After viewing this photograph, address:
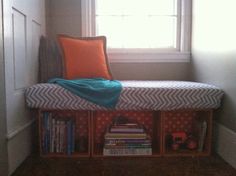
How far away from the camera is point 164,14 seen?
8.43 ft

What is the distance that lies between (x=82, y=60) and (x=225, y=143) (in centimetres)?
127

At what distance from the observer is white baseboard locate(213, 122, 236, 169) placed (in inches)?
68.1

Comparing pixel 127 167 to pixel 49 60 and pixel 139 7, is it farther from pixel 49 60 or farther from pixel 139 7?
pixel 139 7

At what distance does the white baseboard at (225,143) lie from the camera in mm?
1729

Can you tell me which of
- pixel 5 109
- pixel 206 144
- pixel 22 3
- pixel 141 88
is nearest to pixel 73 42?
pixel 22 3

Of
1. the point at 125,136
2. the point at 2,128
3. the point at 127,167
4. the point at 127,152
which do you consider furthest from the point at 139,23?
the point at 2,128

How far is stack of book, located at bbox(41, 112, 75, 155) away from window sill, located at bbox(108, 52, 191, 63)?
2.71ft

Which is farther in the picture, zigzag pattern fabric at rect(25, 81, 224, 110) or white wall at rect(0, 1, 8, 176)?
zigzag pattern fabric at rect(25, 81, 224, 110)

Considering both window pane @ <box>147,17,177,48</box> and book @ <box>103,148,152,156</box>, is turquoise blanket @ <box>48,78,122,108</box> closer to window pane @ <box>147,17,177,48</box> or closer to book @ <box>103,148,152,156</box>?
book @ <box>103,148,152,156</box>

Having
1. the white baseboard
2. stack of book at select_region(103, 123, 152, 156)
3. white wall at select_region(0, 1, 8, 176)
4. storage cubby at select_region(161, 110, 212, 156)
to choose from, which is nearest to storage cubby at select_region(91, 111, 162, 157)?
storage cubby at select_region(161, 110, 212, 156)

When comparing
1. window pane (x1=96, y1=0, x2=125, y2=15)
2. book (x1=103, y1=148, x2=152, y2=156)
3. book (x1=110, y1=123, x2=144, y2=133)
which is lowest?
book (x1=103, y1=148, x2=152, y2=156)

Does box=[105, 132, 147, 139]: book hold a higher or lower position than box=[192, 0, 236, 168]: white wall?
lower

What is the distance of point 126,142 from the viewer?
192 centimetres

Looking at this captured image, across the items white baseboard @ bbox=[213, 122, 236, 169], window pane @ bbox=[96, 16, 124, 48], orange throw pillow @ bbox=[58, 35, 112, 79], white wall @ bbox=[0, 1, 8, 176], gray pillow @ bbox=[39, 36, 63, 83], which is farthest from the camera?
window pane @ bbox=[96, 16, 124, 48]
